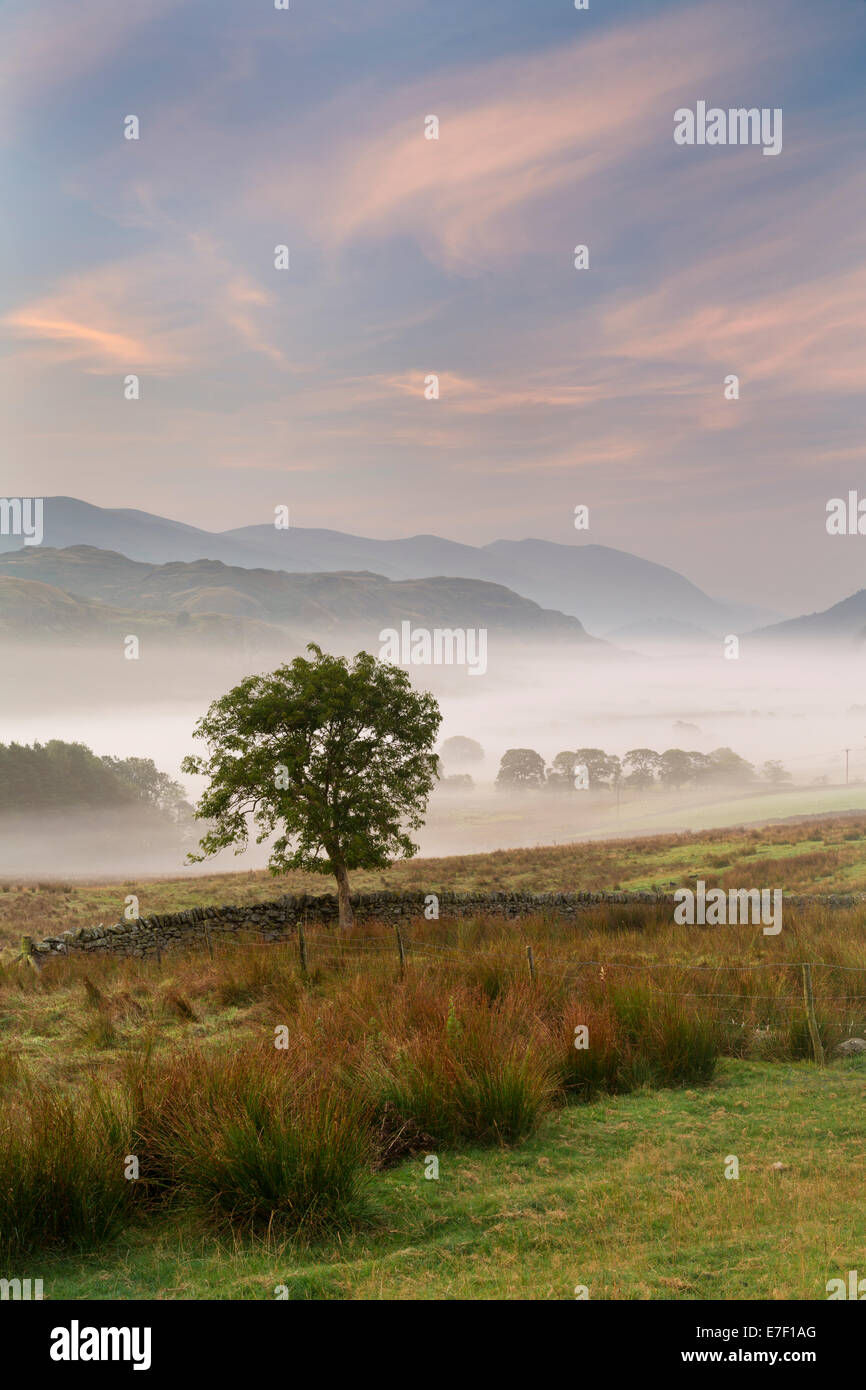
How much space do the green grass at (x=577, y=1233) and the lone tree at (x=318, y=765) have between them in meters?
18.5

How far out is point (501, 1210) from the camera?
6230 mm

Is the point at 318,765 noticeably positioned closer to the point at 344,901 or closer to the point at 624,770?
the point at 344,901

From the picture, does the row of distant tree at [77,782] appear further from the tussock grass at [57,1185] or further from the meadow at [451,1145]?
the tussock grass at [57,1185]

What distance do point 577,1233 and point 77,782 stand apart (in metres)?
125

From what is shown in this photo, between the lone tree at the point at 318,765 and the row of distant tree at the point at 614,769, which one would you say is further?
the row of distant tree at the point at 614,769

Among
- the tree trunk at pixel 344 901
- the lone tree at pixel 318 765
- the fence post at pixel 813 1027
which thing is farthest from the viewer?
the tree trunk at pixel 344 901

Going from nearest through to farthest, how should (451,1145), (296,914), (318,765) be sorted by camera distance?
(451,1145), (296,914), (318,765)

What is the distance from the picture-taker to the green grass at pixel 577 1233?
16.8ft

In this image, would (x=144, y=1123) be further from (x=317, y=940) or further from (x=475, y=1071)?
(x=317, y=940)

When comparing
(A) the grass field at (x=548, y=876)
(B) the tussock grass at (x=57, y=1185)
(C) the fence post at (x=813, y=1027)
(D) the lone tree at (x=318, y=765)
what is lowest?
(A) the grass field at (x=548, y=876)

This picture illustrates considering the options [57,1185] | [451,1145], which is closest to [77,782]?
[451,1145]

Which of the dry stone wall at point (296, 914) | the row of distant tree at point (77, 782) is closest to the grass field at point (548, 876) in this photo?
the dry stone wall at point (296, 914)

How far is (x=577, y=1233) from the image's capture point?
5895 mm
